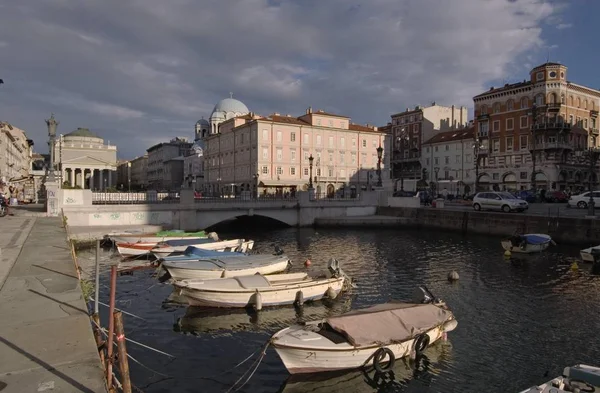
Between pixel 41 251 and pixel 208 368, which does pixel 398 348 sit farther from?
pixel 41 251

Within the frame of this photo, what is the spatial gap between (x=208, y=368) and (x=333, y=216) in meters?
43.4

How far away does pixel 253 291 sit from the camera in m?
18.0

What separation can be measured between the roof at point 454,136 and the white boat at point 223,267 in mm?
81146

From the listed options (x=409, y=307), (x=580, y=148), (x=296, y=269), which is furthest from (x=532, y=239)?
(x=580, y=148)

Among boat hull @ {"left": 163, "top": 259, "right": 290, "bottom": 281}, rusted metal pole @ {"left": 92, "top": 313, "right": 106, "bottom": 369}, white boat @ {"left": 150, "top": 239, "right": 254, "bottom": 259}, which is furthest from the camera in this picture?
white boat @ {"left": 150, "top": 239, "right": 254, "bottom": 259}

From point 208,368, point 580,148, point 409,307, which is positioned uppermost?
point 580,148

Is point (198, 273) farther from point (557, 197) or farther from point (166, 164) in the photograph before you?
point (166, 164)

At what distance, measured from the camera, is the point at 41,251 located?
766 inches

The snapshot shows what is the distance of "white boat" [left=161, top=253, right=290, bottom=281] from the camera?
2084cm

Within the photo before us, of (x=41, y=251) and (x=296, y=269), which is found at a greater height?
(x=41, y=251)

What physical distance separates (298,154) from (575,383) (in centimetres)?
7991

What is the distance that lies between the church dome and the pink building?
22841 millimetres

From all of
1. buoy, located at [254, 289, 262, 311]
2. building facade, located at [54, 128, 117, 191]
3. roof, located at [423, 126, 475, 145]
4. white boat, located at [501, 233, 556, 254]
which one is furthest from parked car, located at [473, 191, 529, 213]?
building facade, located at [54, 128, 117, 191]

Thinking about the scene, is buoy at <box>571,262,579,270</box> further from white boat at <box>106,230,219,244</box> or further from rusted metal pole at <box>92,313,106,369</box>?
rusted metal pole at <box>92,313,106,369</box>
